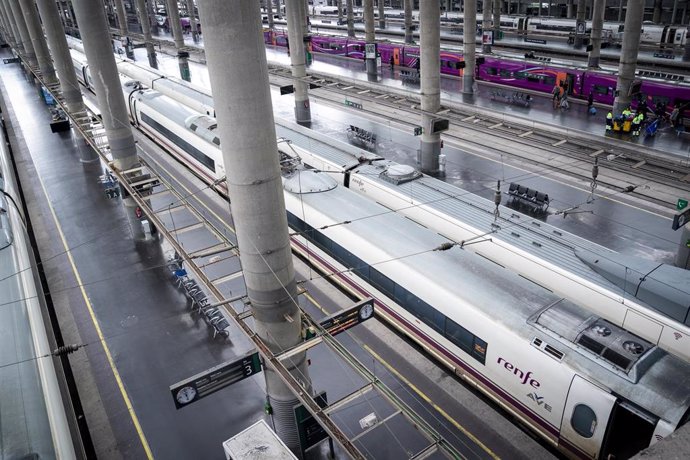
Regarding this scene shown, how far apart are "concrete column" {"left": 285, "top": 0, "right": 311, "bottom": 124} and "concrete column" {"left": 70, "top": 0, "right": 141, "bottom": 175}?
50.3 feet

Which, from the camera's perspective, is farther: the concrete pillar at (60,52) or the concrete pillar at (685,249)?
the concrete pillar at (60,52)

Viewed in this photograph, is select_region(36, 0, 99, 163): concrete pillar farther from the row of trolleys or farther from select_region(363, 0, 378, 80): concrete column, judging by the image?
select_region(363, 0, 378, 80): concrete column

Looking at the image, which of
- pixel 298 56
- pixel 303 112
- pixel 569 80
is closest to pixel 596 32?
pixel 569 80

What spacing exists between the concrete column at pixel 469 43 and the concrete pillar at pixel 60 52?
25636 mm

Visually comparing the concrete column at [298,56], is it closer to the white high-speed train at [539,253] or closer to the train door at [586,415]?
the white high-speed train at [539,253]

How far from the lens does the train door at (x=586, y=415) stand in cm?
1029

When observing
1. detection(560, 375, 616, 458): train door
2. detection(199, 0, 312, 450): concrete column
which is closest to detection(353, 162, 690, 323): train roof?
detection(560, 375, 616, 458): train door

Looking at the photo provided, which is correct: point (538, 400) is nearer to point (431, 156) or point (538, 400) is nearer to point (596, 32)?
point (431, 156)

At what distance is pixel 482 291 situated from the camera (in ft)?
42.4

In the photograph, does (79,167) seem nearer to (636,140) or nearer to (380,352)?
(380,352)

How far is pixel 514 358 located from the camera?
11.8 metres

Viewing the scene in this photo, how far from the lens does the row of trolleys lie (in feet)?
33.9

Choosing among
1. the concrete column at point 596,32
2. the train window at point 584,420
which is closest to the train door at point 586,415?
the train window at point 584,420

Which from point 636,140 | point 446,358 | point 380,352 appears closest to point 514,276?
point 446,358
